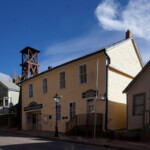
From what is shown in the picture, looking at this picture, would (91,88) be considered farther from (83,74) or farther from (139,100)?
(139,100)

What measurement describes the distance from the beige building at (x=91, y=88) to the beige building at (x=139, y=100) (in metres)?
1.66

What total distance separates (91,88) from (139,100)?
3.80 meters

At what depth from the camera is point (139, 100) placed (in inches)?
575

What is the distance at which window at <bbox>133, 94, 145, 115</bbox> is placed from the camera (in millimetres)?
14325

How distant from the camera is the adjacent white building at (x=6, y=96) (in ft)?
125

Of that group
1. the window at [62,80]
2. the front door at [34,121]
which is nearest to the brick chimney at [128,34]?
the window at [62,80]

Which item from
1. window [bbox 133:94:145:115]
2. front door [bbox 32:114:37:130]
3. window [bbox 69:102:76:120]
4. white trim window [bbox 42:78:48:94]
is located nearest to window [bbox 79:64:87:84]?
window [bbox 69:102:76:120]

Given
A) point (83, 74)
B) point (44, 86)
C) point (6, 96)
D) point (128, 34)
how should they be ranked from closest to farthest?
point (83, 74) → point (128, 34) → point (44, 86) → point (6, 96)

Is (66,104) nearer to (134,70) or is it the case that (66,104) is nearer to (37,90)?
(37,90)

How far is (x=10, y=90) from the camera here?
3916 cm

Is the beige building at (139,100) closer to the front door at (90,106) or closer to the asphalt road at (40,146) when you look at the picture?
the front door at (90,106)

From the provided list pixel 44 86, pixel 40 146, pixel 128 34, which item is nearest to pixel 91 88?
pixel 44 86

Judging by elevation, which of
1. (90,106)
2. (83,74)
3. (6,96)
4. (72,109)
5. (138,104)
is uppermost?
(83,74)

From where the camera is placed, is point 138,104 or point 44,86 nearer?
point 138,104
